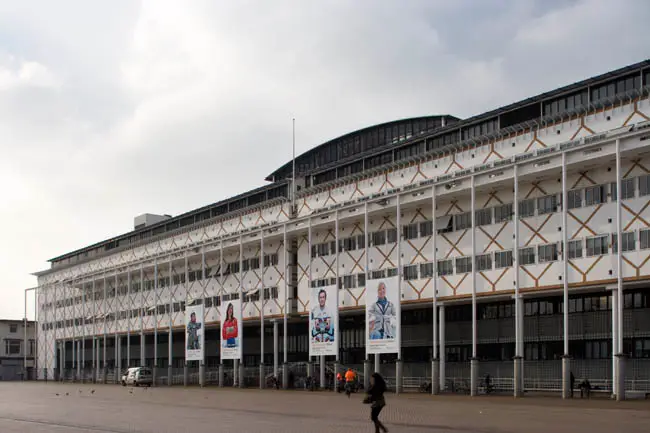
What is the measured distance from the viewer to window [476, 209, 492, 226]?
50.2 m

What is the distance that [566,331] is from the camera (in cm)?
4181

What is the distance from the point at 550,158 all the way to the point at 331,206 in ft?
66.1

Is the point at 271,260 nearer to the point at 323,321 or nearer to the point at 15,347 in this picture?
the point at 323,321

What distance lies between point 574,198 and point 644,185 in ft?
13.9

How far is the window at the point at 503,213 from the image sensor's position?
161 ft

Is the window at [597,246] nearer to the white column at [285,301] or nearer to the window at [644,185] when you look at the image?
the window at [644,185]

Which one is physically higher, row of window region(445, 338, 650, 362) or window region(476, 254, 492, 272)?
window region(476, 254, 492, 272)

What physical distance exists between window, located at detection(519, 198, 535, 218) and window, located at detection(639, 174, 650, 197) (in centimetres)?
673

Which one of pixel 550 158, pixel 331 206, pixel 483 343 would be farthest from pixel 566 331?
pixel 331 206

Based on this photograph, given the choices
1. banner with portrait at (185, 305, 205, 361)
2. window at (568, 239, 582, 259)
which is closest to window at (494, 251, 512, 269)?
window at (568, 239, 582, 259)

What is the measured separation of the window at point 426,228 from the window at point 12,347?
98995mm

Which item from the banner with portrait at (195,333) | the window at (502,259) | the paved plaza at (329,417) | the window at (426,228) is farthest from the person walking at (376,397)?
the banner with portrait at (195,333)

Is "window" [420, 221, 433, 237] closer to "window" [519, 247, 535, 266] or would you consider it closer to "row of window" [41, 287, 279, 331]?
"window" [519, 247, 535, 266]

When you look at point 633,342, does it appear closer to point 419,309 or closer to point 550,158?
point 550,158
